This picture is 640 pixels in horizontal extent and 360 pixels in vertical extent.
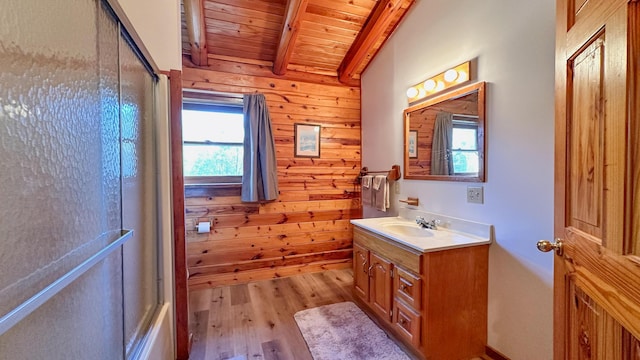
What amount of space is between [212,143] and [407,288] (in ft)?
7.37

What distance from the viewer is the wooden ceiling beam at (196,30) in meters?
1.97

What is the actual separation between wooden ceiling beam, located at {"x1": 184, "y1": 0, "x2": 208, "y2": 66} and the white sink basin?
2243 mm

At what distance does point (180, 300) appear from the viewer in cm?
161

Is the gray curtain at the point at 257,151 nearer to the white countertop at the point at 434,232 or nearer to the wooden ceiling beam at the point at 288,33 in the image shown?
the wooden ceiling beam at the point at 288,33

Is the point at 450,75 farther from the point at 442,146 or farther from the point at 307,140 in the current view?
the point at 307,140

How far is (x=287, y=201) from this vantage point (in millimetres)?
2963

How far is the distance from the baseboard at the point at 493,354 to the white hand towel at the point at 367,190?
4.92 feet

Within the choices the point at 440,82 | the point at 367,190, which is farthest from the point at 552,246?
the point at 367,190

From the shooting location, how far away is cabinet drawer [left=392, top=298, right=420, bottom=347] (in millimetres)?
1588

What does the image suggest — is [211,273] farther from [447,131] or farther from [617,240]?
[617,240]

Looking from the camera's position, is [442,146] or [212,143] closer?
[442,146]

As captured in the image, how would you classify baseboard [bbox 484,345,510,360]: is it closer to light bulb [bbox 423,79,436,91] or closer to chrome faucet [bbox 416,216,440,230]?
chrome faucet [bbox 416,216,440,230]

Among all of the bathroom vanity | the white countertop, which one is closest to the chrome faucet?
the white countertop

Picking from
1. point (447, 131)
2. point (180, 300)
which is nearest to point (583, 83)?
point (447, 131)
